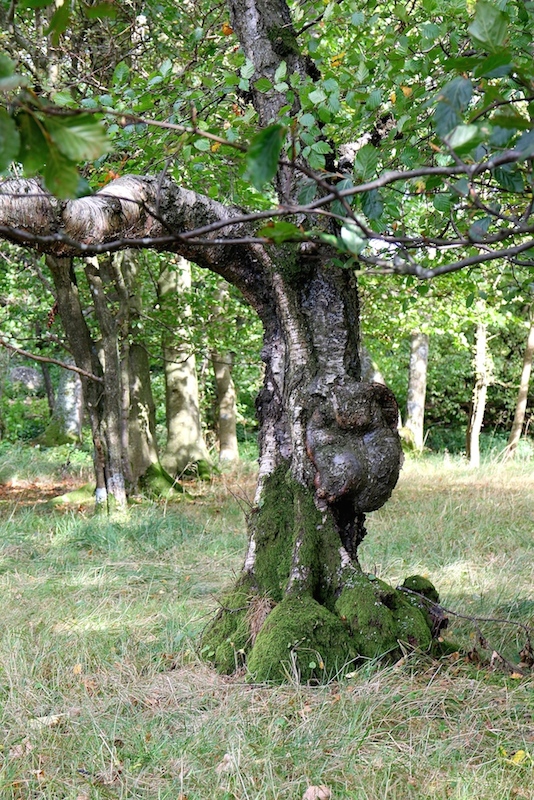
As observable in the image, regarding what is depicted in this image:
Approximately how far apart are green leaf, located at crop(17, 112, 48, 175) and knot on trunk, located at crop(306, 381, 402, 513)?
2.74 metres

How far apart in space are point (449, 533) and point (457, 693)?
392 cm

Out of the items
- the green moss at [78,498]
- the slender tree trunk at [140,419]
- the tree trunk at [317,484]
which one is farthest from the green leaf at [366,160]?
the slender tree trunk at [140,419]

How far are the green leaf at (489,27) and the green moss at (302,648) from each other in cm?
275

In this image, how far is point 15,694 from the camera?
3332 millimetres

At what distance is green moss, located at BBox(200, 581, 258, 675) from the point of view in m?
3.61

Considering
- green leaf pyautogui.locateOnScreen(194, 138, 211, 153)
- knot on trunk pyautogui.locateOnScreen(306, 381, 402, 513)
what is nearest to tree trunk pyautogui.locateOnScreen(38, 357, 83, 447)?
knot on trunk pyautogui.locateOnScreen(306, 381, 402, 513)

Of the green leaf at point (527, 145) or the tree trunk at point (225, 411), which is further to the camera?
the tree trunk at point (225, 411)

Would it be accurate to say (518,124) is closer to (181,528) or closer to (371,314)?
(181,528)

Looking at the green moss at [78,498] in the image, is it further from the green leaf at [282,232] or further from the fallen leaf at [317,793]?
the green leaf at [282,232]

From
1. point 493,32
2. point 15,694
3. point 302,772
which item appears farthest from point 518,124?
point 15,694

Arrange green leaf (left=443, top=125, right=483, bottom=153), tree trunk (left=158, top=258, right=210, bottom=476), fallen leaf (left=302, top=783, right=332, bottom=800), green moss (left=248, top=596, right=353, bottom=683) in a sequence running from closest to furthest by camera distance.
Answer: green leaf (left=443, top=125, right=483, bottom=153)
fallen leaf (left=302, top=783, right=332, bottom=800)
green moss (left=248, top=596, right=353, bottom=683)
tree trunk (left=158, top=258, right=210, bottom=476)

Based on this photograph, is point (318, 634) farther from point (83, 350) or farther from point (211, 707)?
point (83, 350)

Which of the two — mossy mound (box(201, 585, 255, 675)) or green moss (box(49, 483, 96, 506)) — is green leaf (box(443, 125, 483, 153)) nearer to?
mossy mound (box(201, 585, 255, 675))

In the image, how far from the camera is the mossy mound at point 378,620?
11.3ft
